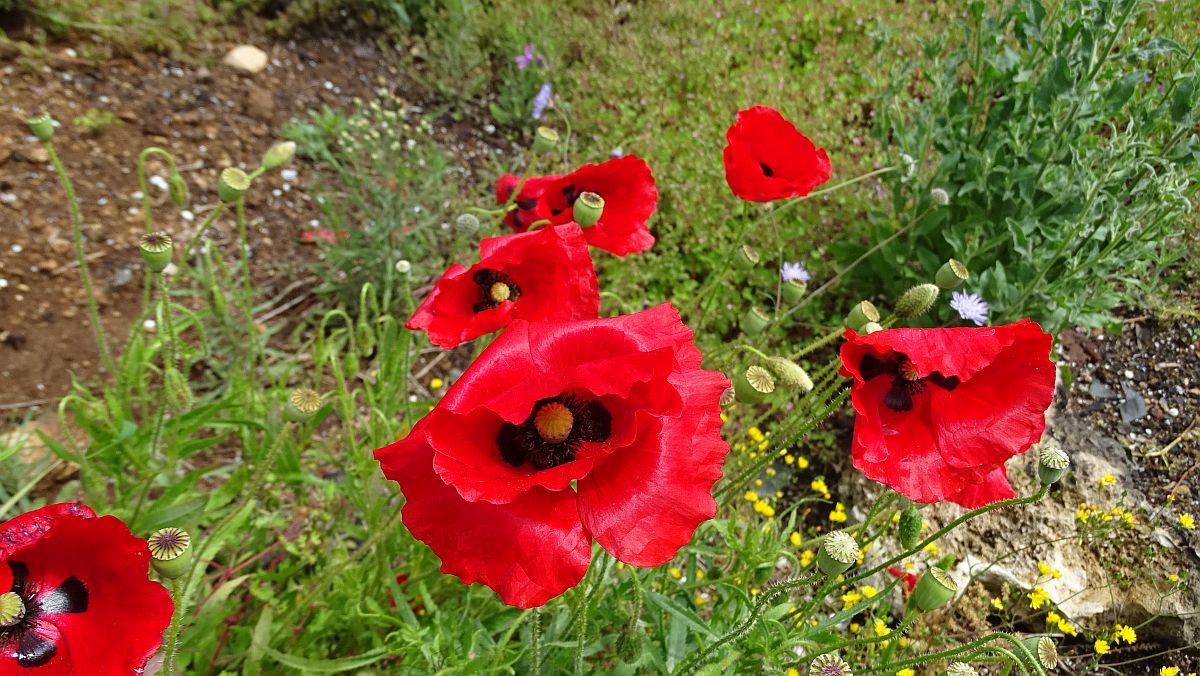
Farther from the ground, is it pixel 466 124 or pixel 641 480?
pixel 641 480

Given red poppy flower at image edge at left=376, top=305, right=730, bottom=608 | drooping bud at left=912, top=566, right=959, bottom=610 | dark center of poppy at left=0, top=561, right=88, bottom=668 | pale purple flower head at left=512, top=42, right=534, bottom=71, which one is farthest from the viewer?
pale purple flower head at left=512, top=42, right=534, bottom=71

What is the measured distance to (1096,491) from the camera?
2654 mm

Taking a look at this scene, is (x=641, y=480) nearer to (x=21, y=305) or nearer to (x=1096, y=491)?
(x=1096, y=491)

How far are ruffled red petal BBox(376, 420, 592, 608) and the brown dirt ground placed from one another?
225 centimetres

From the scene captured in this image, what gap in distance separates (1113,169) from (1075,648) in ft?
4.89

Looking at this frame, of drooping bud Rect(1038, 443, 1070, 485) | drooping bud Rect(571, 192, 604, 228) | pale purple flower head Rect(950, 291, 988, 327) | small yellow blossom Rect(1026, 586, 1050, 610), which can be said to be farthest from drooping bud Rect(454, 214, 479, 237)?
small yellow blossom Rect(1026, 586, 1050, 610)

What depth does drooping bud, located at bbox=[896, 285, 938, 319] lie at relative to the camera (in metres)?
1.66

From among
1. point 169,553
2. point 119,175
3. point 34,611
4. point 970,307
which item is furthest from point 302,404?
point 119,175

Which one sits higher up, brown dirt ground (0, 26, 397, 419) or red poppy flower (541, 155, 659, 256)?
red poppy flower (541, 155, 659, 256)

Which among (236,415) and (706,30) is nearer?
(236,415)

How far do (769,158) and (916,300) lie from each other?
50 centimetres

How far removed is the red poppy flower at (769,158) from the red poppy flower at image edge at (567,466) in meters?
0.83

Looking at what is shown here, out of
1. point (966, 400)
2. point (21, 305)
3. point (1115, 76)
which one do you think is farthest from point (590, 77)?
point (966, 400)

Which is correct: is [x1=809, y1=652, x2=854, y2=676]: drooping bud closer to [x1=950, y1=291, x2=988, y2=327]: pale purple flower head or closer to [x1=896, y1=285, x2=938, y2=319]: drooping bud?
[x1=896, y1=285, x2=938, y2=319]: drooping bud
